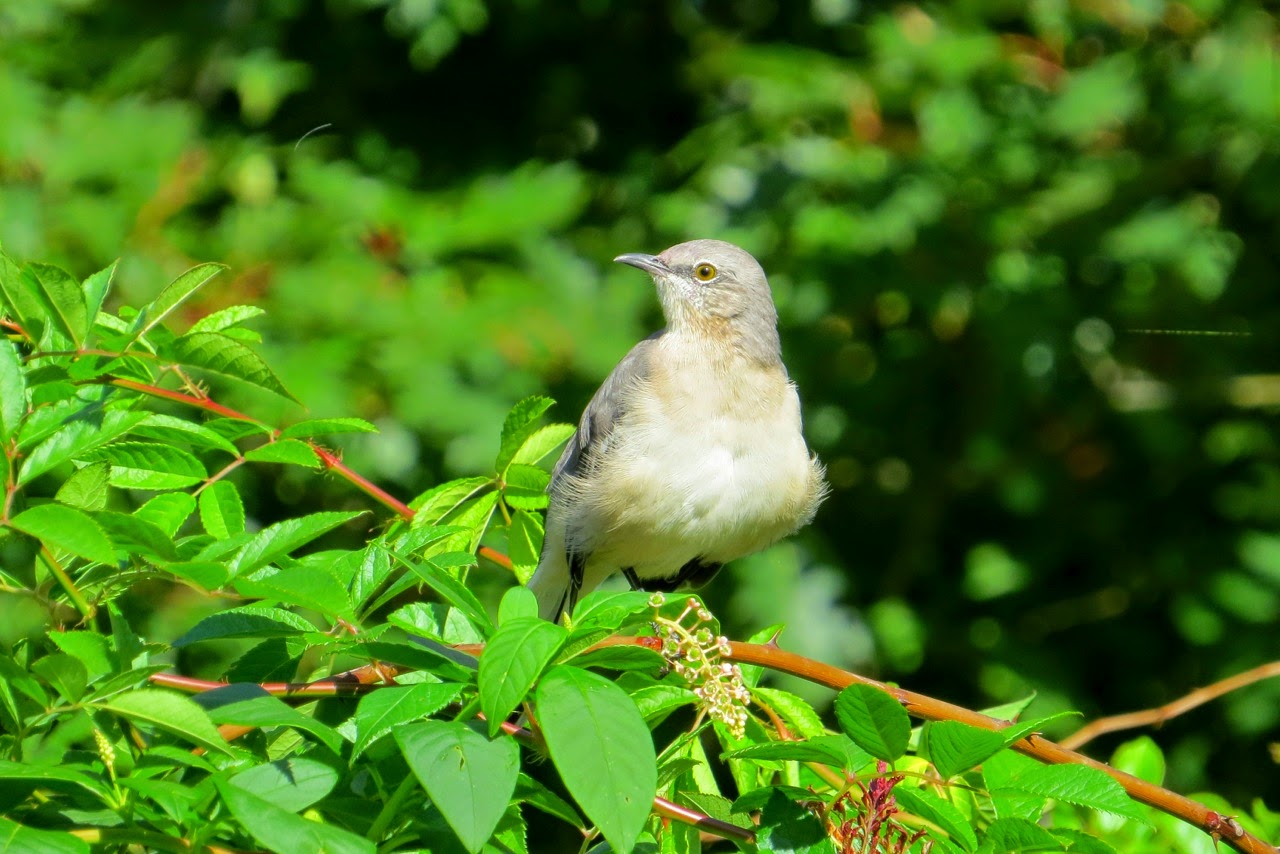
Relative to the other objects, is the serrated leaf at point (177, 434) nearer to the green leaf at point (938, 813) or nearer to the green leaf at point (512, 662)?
the green leaf at point (512, 662)

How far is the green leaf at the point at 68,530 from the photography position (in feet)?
4.70

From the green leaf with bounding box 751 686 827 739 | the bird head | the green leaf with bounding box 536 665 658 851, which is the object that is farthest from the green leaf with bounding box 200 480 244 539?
the bird head

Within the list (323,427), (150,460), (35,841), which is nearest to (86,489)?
(150,460)

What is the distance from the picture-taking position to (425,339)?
5164 mm

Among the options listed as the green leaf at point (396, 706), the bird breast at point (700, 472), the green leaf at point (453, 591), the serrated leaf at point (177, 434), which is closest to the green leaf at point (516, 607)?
the green leaf at point (453, 591)

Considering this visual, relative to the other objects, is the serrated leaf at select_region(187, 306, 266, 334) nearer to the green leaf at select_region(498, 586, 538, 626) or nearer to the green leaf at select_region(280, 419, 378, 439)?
the green leaf at select_region(280, 419, 378, 439)

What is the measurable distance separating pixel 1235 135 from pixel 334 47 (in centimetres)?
406

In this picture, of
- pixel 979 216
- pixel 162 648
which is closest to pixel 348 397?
pixel 979 216

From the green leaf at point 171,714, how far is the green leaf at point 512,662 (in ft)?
1.01

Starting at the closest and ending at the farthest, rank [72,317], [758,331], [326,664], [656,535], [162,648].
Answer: [162,648], [72,317], [326,664], [656,535], [758,331]

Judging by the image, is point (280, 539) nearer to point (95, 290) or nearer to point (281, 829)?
point (281, 829)

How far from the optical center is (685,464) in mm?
3406

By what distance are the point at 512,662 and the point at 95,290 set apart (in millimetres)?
1037

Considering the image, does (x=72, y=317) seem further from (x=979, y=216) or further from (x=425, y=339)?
(x=979, y=216)
